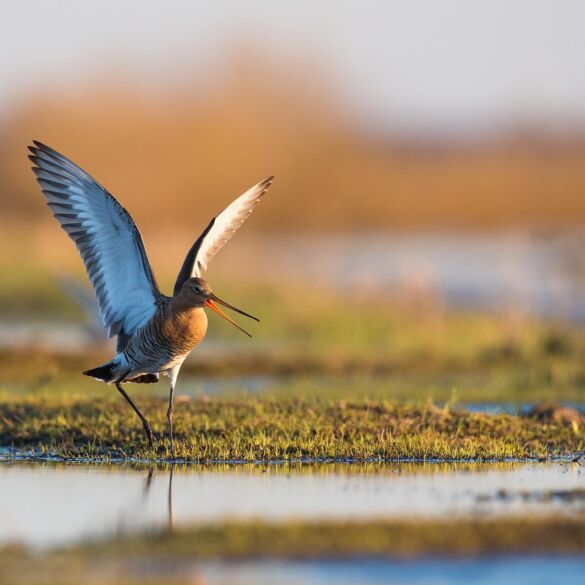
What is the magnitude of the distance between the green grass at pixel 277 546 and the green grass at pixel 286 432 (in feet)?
6.87

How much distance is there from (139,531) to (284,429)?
285 centimetres

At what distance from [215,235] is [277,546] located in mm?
3875

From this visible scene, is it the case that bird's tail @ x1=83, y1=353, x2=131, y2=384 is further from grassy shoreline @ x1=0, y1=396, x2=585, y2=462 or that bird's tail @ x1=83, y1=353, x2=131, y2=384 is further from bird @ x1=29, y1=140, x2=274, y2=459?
grassy shoreline @ x1=0, y1=396, x2=585, y2=462

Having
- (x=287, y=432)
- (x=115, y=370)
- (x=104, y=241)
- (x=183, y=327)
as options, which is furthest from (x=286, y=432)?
(x=104, y=241)

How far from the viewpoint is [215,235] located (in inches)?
396

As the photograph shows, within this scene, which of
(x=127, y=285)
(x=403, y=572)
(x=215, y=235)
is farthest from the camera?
(x=215, y=235)

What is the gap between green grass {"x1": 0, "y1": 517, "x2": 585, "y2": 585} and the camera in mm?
6070

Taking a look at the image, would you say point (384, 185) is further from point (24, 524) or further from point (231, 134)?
point (24, 524)

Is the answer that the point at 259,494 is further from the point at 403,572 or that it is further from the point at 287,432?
the point at 403,572

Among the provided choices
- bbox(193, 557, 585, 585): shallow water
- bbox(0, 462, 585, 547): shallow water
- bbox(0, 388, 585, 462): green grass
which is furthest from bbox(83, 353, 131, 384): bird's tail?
bbox(193, 557, 585, 585): shallow water

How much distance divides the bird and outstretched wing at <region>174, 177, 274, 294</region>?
1cm

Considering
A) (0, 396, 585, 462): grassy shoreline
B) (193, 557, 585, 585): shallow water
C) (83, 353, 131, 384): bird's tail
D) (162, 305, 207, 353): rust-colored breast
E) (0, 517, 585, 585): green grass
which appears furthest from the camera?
(83, 353, 131, 384): bird's tail

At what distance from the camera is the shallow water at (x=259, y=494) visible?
284 inches

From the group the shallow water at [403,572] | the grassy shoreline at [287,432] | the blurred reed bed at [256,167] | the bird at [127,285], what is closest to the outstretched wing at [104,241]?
the bird at [127,285]
